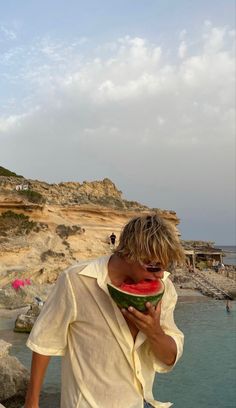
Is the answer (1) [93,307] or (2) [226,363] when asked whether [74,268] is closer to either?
(1) [93,307]

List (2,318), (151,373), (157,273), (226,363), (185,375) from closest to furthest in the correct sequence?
(157,273) → (151,373) → (185,375) → (226,363) → (2,318)

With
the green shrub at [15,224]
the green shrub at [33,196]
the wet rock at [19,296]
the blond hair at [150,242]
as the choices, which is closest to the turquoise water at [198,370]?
the wet rock at [19,296]

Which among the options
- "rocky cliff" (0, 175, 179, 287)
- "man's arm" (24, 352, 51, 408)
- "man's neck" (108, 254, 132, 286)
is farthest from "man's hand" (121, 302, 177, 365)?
"rocky cliff" (0, 175, 179, 287)

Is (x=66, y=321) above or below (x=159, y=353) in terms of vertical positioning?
above

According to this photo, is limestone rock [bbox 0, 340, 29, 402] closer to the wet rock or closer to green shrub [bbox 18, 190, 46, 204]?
the wet rock

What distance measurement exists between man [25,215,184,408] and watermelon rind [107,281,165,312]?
0.02 m

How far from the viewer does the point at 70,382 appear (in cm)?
221

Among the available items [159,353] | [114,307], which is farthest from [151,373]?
[114,307]

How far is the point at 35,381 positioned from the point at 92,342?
33 centimetres

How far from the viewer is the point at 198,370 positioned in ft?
37.1

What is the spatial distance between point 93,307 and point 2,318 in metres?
14.7

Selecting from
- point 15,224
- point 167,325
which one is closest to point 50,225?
point 15,224

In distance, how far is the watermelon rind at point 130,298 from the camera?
2.08m

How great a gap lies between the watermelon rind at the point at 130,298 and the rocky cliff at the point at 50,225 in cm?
1917
